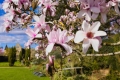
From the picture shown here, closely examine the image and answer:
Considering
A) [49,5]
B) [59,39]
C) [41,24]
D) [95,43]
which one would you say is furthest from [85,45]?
[49,5]

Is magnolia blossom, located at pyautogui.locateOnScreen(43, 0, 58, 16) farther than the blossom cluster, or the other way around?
magnolia blossom, located at pyautogui.locateOnScreen(43, 0, 58, 16)


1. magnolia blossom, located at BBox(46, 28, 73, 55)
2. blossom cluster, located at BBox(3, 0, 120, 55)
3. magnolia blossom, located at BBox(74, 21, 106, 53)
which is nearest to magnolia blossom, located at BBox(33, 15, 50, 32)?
blossom cluster, located at BBox(3, 0, 120, 55)

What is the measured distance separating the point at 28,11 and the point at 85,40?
0.90 m

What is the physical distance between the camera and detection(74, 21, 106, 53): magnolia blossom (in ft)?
4.46

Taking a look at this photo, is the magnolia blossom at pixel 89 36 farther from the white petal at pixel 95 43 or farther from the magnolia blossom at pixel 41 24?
the magnolia blossom at pixel 41 24

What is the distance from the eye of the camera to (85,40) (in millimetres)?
1393

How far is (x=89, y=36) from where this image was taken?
141 centimetres

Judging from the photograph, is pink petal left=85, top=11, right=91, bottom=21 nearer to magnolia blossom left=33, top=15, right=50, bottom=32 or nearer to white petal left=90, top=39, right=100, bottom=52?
white petal left=90, top=39, right=100, bottom=52

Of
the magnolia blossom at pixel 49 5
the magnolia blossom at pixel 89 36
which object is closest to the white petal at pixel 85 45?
the magnolia blossom at pixel 89 36

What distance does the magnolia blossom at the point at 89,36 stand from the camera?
1358 millimetres

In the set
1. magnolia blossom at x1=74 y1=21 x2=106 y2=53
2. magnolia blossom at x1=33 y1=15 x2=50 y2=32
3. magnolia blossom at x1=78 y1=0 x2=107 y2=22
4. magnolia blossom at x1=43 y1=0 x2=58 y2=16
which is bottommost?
magnolia blossom at x1=74 y1=21 x2=106 y2=53

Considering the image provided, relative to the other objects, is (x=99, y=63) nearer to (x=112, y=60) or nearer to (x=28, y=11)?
(x=112, y=60)

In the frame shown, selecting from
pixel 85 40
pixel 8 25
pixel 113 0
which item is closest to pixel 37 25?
pixel 85 40

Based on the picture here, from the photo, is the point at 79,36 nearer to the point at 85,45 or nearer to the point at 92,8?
the point at 85,45
